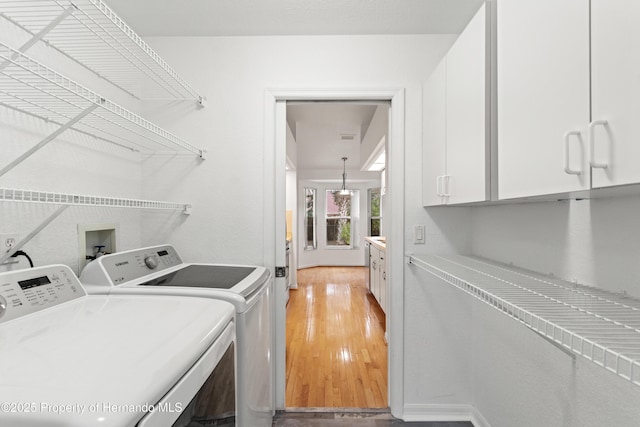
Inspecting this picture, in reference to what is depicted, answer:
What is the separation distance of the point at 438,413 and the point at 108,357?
6.04 ft

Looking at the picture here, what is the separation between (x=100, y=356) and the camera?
62 centimetres

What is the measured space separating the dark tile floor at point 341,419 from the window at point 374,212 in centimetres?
559

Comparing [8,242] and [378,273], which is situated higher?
[8,242]

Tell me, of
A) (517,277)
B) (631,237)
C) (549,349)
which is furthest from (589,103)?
(549,349)

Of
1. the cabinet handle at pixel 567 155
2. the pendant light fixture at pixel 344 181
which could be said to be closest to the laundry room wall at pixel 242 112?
the cabinet handle at pixel 567 155

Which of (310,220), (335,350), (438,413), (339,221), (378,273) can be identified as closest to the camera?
(438,413)

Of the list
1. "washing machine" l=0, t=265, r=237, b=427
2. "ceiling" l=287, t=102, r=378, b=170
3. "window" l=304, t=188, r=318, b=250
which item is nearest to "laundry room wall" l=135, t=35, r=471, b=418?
"ceiling" l=287, t=102, r=378, b=170

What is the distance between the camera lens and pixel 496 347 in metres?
1.54

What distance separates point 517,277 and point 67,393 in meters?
1.35

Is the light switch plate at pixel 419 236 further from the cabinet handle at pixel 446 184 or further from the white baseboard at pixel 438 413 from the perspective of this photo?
the white baseboard at pixel 438 413

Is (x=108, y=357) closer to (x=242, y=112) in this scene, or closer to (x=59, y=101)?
(x=59, y=101)

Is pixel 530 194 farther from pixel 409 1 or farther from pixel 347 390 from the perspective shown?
pixel 347 390

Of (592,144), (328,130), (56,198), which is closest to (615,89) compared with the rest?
(592,144)

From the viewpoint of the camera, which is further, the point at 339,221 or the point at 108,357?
the point at 339,221
